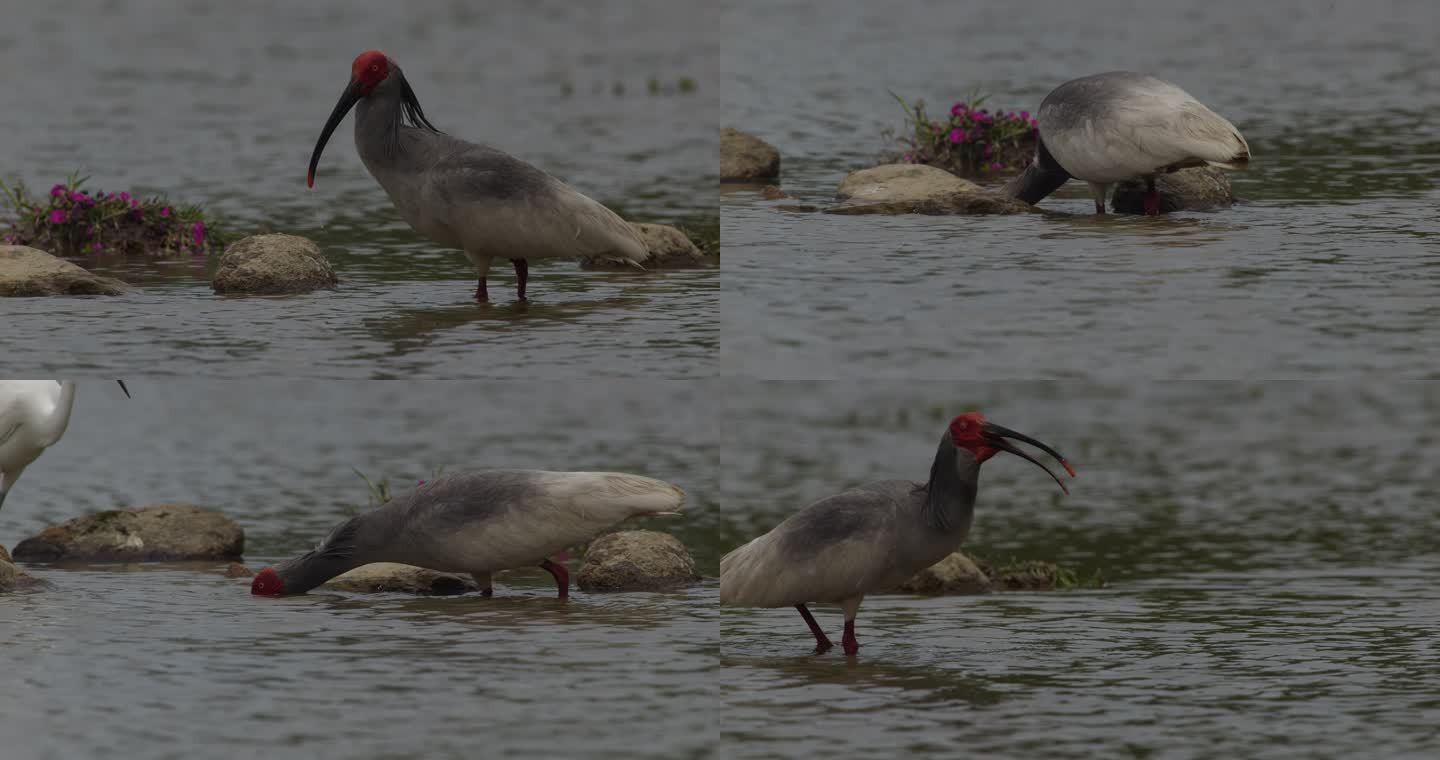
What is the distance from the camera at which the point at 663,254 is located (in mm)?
18312

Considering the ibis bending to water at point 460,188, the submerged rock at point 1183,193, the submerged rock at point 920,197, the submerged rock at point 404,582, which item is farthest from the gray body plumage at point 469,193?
the submerged rock at point 1183,193

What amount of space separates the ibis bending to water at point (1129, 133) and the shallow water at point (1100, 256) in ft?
1.57

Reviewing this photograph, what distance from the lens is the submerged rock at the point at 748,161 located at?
20.7m

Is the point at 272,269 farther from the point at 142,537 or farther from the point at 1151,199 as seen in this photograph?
the point at 1151,199

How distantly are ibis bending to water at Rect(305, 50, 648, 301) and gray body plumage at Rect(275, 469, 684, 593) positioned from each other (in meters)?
1.69

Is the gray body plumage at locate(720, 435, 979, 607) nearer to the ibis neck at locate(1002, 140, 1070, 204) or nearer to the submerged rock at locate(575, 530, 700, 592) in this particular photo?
the submerged rock at locate(575, 530, 700, 592)

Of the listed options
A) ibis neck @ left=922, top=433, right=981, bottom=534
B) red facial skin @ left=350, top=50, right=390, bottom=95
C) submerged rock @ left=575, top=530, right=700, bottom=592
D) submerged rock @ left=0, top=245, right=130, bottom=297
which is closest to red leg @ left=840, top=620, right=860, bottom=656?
ibis neck @ left=922, top=433, right=981, bottom=534

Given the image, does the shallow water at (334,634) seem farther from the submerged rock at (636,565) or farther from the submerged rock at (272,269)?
the submerged rock at (272,269)

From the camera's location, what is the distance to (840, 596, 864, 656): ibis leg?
45.4ft

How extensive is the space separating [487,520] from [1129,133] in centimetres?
596

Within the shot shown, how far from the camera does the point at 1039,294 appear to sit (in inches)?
590

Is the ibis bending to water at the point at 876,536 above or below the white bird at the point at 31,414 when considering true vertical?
below

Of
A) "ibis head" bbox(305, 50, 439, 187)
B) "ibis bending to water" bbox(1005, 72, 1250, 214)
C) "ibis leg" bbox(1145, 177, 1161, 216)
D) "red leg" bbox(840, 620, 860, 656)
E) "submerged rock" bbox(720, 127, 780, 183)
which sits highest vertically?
"ibis head" bbox(305, 50, 439, 187)

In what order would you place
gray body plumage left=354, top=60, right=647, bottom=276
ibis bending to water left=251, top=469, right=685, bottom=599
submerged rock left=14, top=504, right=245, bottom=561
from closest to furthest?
ibis bending to water left=251, top=469, right=685, bottom=599
gray body plumage left=354, top=60, right=647, bottom=276
submerged rock left=14, top=504, right=245, bottom=561
